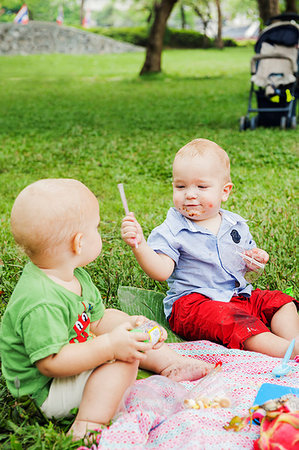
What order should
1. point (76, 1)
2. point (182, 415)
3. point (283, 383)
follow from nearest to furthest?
point (182, 415), point (283, 383), point (76, 1)

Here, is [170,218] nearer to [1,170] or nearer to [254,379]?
[254,379]

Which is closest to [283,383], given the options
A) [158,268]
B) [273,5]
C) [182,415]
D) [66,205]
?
[182,415]

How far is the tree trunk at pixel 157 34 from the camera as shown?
14.8 m

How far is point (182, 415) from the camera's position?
5.89ft

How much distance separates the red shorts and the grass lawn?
16.5 inches

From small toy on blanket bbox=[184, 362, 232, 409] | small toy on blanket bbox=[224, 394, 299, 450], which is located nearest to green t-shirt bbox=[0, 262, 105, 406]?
small toy on blanket bbox=[184, 362, 232, 409]

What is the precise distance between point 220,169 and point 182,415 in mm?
1204

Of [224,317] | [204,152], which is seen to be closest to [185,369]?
[224,317]

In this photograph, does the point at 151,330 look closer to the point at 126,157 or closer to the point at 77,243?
the point at 77,243

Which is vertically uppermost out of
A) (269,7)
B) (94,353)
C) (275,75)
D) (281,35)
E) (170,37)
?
(170,37)

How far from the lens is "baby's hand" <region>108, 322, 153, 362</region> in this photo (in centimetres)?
178

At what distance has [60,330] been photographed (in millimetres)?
1737

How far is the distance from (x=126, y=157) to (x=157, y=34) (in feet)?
34.0

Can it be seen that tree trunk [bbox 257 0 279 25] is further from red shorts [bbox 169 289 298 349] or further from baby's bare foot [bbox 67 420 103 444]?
baby's bare foot [bbox 67 420 103 444]
